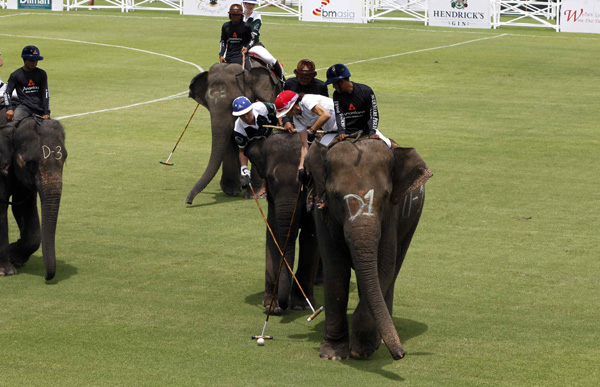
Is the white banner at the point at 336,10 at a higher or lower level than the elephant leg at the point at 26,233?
higher

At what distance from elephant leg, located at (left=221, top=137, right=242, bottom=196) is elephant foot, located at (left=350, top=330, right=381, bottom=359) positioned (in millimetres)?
7851

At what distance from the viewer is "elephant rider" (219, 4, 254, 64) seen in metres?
17.2

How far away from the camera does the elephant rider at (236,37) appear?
17203mm

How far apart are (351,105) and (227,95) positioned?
6.95 m

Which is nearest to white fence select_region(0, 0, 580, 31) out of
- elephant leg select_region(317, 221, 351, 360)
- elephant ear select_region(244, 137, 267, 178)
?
elephant ear select_region(244, 137, 267, 178)

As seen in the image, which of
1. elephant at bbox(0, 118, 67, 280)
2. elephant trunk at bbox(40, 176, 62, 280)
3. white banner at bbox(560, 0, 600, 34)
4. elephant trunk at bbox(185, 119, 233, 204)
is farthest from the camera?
white banner at bbox(560, 0, 600, 34)

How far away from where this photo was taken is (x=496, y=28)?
43.6 m

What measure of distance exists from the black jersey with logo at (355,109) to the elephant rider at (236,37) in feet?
24.9

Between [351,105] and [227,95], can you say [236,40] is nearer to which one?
[227,95]

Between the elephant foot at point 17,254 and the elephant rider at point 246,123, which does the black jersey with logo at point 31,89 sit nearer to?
the elephant foot at point 17,254

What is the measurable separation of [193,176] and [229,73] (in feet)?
6.92

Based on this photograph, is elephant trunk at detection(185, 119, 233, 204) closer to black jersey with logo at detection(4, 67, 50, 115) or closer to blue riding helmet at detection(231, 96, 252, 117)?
black jersey with logo at detection(4, 67, 50, 115)

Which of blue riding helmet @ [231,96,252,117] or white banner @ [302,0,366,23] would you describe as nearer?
blue riding helmet @ [231,96,252,117]

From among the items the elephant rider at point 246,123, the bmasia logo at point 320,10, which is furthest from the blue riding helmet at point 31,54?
the bmasia logo at point 320,10
